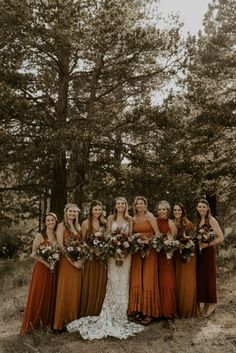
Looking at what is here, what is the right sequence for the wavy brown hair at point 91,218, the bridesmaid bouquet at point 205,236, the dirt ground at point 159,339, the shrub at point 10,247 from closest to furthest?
the dirt ground at point 159,339, the bridesmaid bouquet at point 205,236, the wavy brown hair at point 91,218, the shrub at point 10,247

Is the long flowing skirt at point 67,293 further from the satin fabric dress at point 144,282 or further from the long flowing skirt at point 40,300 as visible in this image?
the satin fabric dress at point 144,282

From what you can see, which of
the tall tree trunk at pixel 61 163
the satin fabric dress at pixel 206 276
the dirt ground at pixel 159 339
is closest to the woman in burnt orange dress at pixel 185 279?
the satin fabric dress at pixel 206 276

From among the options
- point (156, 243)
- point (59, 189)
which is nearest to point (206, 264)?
point (156, 243)

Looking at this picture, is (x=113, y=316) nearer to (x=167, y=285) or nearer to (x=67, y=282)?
(x=67, y=282)

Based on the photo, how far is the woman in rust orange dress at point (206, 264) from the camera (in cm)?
925

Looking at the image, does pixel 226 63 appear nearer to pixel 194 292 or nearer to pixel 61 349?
pixel 194 292

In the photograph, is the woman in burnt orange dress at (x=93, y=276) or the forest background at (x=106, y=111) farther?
the forest background at (x=106, y=111)

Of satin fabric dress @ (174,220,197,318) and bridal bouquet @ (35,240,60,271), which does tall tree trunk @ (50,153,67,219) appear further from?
satin fabric dress @ (174,220,197,318)

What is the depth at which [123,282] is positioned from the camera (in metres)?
9.23

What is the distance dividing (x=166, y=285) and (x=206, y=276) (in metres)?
0.82

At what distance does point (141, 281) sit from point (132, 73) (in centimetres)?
856

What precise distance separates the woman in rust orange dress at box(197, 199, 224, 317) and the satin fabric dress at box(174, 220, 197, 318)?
0.44ft

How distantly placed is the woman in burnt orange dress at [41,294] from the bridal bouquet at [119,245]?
3.69 ft

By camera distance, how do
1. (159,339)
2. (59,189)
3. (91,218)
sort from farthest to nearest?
(59,189) → (91,218) → (159,339)
